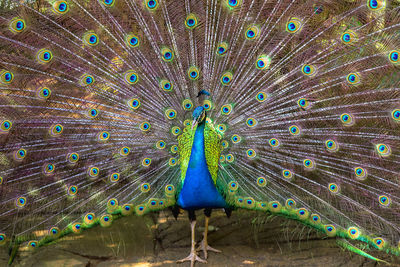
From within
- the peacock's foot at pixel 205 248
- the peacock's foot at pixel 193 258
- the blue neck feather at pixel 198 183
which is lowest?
the peacock's foot at pixel 193 258

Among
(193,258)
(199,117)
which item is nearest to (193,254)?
(193,258)

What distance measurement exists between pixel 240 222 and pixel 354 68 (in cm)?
194

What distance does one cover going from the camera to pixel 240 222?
432 centimetres

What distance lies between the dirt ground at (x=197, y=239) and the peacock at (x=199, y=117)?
0.40m

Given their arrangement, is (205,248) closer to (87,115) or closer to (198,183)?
(198,183)

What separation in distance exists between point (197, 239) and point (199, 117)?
5.09ft

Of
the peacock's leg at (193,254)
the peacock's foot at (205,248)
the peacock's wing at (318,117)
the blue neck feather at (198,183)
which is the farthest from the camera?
the peacock's foot at (205,248)

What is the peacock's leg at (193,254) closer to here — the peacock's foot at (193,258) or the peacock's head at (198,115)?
the peacock's foot at (193,258)

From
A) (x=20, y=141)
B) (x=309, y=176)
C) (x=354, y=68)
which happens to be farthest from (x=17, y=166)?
(x=354, y=68)

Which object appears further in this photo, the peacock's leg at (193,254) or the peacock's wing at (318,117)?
the peacock's leg at (193,254)

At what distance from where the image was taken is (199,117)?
306 centimetres

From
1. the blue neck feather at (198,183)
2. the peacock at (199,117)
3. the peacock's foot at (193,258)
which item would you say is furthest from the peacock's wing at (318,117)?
the peacock's foot at (193,258)

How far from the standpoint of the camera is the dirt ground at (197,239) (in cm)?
372

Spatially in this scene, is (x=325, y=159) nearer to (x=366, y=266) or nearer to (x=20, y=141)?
(x=366, y=266)
